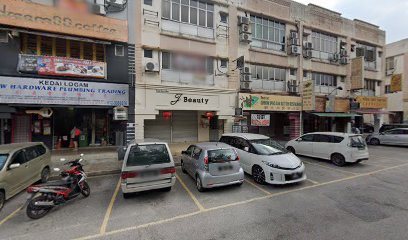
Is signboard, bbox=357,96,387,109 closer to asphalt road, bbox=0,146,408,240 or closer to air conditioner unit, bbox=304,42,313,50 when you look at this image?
air conditioner unit, bbox=304,42,313,50

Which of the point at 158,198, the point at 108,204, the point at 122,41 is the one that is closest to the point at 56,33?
the point at 122,41

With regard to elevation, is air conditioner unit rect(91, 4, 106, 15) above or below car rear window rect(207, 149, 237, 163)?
above

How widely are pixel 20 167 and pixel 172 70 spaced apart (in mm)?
9148

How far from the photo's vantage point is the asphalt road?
14.1ft

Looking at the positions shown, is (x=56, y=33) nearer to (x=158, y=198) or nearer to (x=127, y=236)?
(x=158, y=198)

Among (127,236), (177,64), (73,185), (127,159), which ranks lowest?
(127,236)

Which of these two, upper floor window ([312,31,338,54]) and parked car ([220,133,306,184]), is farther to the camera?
upper floor window ([312,31,338,54])

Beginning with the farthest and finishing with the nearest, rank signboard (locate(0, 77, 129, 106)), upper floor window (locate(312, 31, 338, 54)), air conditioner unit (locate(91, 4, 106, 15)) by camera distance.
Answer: upper floor window (locate(312, 31, 338, 54)) < air conditioner unit (locate(91, 4, 106, 15)) < signboard (locate(0, 77, 129, 106))

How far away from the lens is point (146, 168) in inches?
228

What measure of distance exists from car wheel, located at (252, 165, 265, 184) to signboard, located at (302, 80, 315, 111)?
11.5 m

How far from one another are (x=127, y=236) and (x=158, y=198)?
1.91 metres

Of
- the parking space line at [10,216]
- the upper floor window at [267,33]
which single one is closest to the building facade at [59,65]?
the parking space line at [10,216]

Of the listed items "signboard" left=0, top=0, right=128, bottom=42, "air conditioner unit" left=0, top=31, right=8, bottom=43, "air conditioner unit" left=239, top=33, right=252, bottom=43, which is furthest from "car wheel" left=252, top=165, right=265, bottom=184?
"air conditioner unit" left=0, top=31, right=8, bottom=43

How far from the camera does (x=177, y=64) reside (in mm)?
13117
